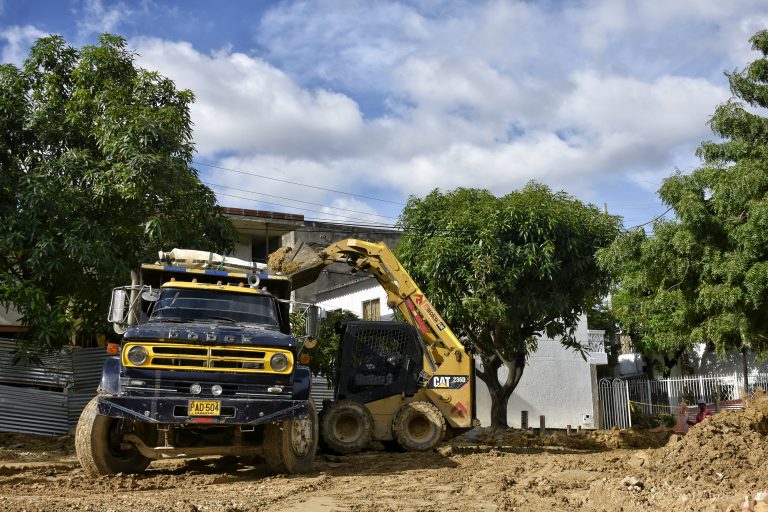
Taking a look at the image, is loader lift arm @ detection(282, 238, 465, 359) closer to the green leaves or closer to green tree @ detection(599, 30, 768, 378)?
the green leaves

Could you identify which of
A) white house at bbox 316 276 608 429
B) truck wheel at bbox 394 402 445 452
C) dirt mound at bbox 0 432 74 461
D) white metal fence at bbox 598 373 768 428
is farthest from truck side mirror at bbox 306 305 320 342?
white metal fence at bbox 598 373 768 428

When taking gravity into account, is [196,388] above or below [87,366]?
below

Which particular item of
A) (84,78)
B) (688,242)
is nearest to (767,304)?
(688,242)

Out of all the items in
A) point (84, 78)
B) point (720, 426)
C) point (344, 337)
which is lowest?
point (720, 426)

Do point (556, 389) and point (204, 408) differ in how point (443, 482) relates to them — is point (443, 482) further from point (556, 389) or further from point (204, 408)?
point (556, 389)

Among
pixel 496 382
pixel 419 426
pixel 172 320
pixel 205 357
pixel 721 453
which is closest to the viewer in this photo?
pixel 205 357

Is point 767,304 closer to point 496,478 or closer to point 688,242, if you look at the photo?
point 688,242

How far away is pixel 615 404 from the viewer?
29.4m

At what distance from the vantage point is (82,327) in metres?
16.3

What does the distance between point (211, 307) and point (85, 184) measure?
6.50 metres

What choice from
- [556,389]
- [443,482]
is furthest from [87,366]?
[556,389]

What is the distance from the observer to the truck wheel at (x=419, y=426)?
13.6m

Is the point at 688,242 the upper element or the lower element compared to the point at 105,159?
lower

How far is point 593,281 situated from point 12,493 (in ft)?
45.9
